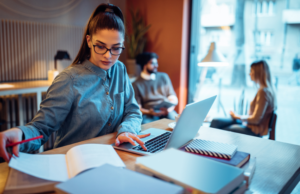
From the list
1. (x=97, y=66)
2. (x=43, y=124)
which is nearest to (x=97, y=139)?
(x=43, y=124)

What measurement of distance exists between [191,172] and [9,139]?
2.10 feet

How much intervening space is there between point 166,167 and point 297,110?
10.2ft

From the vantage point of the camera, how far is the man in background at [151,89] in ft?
11.0

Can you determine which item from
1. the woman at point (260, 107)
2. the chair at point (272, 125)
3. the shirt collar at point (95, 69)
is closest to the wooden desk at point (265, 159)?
the shirt collar at point (95, 69)

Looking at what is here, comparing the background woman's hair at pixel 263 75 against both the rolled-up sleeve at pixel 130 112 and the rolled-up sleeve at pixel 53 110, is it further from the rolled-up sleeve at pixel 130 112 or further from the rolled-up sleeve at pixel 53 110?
the rolled-up sleeve at pixel 53 110

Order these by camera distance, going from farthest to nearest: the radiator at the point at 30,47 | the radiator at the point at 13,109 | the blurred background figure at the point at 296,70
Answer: the blurred background figure at the point at 296,70, the radiator at the point at 30,47, the radiator at the point at 13,109

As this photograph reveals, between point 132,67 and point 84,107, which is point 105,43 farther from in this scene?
point 132,67

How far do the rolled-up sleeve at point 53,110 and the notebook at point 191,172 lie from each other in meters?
0.56

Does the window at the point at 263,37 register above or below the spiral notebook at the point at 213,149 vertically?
above

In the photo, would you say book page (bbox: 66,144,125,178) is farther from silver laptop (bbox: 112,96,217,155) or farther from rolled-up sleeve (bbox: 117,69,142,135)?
rolled-up sleeve (bbox: 117,69,142,135)

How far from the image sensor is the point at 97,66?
53.2 inches

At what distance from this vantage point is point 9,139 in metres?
0.87

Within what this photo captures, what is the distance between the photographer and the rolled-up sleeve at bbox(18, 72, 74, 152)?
1.05 metres

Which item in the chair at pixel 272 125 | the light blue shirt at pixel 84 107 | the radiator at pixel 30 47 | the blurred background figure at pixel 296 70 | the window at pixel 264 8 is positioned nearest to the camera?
the light blue shirt at pixel 84 107
